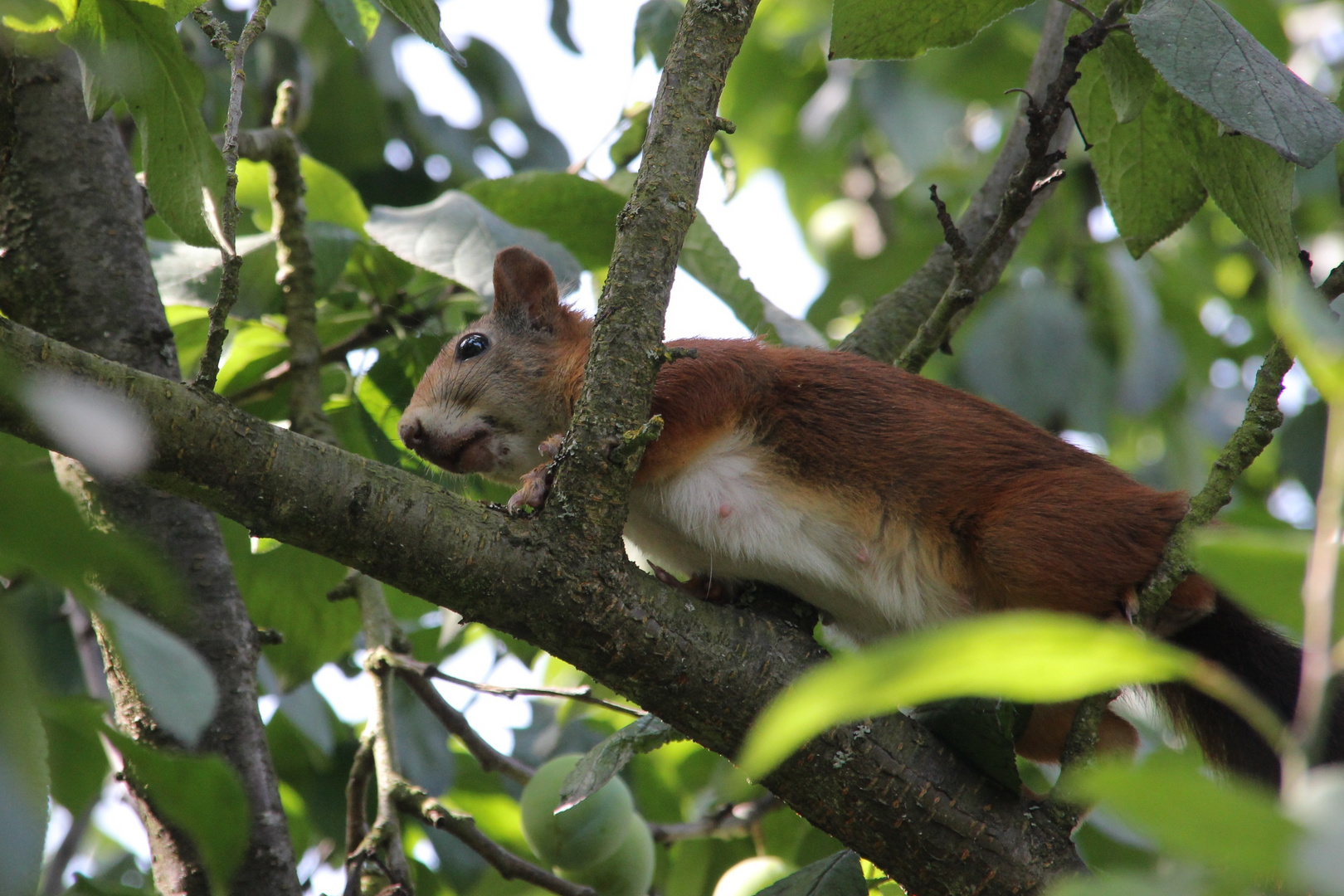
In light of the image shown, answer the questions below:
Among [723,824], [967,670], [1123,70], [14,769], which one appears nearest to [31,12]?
[14,769]

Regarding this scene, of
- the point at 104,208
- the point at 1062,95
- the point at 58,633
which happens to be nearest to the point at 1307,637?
the point at 1062,95

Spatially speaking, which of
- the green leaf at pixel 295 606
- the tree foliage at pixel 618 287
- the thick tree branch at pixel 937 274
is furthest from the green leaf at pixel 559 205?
the green leaf at pixel 295 606

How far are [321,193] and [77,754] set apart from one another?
2660mm

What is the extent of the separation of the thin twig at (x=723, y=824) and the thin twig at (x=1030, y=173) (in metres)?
1.31

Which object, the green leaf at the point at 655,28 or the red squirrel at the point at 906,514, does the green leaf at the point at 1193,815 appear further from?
the green leaf at the point at 655,28

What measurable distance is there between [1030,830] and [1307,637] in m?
1.37

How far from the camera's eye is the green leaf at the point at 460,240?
2762mm

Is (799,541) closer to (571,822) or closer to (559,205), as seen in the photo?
(571,822)

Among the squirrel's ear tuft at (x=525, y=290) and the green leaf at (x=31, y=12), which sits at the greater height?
the squirrel's ear tuft at (x=525, y=290)

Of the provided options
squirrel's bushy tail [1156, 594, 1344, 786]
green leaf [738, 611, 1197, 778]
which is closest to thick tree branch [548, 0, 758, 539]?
green leaf [738, 611, 1197, 778]

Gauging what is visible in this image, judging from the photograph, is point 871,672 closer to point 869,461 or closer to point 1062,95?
point 1062,95

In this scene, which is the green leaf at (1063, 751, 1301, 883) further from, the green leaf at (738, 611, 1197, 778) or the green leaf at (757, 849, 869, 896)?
the green leaf at (757, 849, 869, 896)

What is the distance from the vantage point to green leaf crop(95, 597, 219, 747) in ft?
2.85

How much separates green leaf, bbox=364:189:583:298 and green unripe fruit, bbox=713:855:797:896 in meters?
1.49
